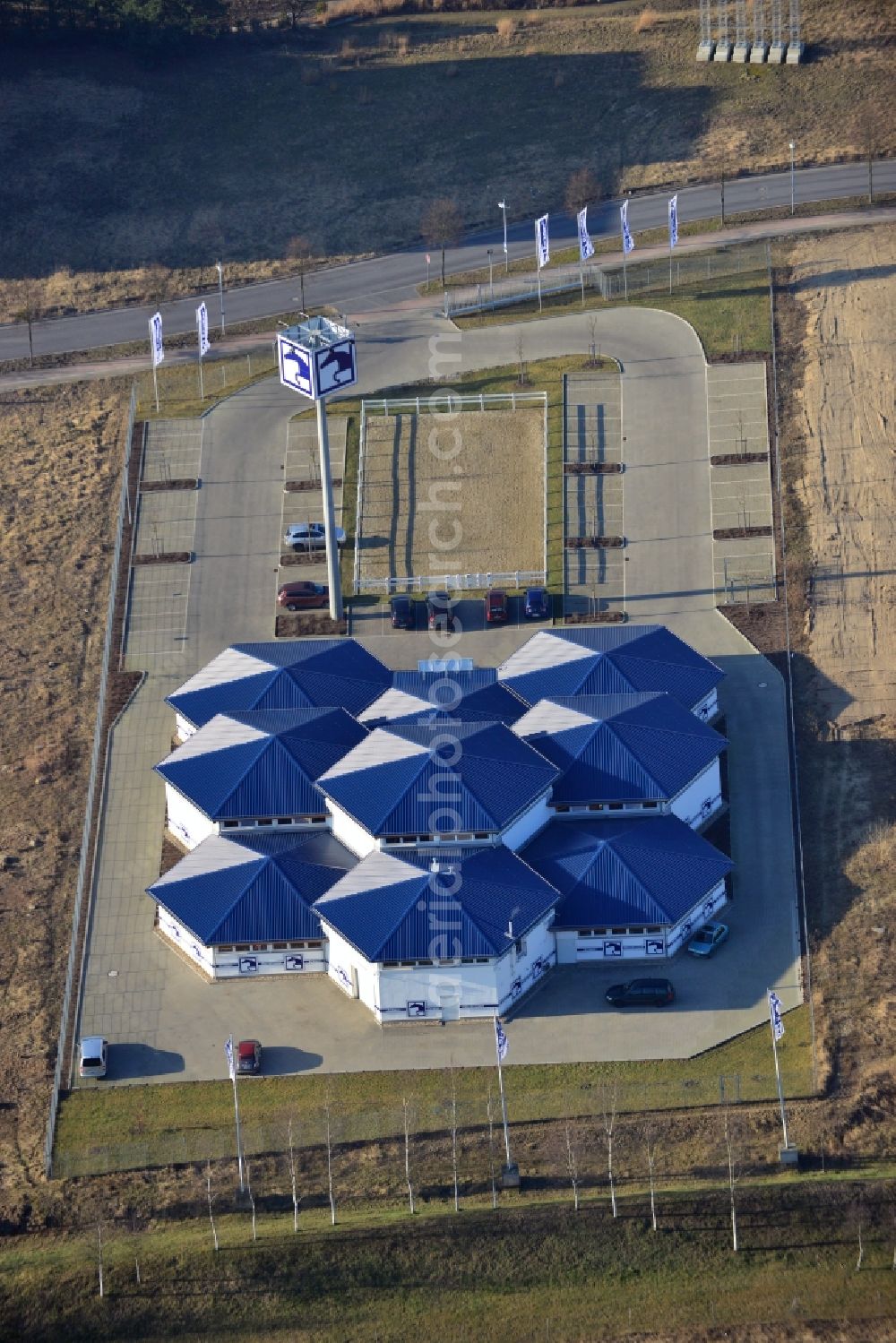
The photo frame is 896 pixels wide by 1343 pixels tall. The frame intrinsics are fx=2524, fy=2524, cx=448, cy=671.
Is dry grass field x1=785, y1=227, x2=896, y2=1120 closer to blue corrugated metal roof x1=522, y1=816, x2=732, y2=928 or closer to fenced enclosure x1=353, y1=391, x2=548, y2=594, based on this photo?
blue corrugated metal roof x1=522, y1=816, x2=732, y2=928

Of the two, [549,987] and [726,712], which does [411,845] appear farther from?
[726,712]

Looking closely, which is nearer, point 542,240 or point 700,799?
point 700,799

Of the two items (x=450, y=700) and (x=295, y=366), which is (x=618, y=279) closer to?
(x=295, y=366)

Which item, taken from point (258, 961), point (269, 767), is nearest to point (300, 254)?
point (269, 767)

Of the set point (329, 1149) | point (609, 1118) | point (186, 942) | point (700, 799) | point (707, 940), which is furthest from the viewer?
point (700, 799)

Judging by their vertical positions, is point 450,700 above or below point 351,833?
above

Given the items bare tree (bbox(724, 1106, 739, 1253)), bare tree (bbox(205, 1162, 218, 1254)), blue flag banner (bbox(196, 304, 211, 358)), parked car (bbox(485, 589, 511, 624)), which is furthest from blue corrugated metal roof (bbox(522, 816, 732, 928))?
blue flag banner (bbox(196, 304, 211, 358))

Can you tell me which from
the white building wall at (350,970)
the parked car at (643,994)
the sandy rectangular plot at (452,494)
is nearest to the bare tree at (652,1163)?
the parked car at (643,994)

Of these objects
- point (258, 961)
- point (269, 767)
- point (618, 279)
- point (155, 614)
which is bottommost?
point (258, 961)
